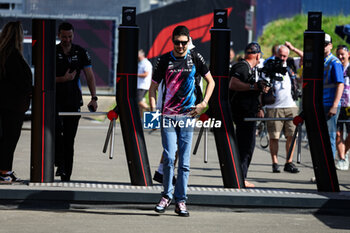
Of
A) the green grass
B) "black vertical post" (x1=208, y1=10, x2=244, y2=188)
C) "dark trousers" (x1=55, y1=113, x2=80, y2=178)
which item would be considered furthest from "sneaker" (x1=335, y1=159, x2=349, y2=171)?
the green grass

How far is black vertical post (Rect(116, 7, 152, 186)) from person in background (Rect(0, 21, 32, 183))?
1020mm

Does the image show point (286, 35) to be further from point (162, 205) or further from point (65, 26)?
point (162, 205)

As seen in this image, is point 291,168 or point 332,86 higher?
point 332,86

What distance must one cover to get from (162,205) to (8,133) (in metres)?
2.12

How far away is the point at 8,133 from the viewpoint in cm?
827

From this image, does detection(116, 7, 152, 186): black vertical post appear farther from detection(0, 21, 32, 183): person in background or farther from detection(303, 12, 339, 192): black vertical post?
detection(303, 12, 339, 192): black vertical post

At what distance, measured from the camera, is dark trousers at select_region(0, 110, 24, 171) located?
8.23 meters

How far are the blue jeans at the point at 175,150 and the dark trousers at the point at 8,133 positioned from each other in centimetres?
194

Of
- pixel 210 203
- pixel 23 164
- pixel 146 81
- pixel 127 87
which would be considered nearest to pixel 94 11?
pixel 127 87

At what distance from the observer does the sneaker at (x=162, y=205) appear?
23.5 ft

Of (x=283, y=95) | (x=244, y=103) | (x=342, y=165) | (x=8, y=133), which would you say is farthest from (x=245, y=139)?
(x=342, y=165)

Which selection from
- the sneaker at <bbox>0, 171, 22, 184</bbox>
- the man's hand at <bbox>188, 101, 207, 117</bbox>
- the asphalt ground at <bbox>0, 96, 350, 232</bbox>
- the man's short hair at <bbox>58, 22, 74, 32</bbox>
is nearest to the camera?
the asphalt ground at <bbox>0, 96, 350, 232</bbox>

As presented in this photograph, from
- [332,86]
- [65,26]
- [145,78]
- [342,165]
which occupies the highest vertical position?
[65,26]

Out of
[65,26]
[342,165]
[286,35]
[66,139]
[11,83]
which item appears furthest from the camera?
[286,35]
